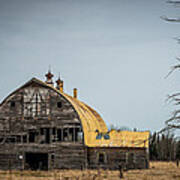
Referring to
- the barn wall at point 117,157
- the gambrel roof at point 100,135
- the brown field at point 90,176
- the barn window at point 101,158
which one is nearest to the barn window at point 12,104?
the gambrel roof at point 100,135

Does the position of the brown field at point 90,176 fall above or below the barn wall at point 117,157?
below

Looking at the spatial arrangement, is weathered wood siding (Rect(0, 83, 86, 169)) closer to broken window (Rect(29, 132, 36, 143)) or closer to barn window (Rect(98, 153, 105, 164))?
broken window (Rect(29, 132, 36, 143))

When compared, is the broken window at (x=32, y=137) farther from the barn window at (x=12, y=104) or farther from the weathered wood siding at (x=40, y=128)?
the barn window at (x=12, y=104)

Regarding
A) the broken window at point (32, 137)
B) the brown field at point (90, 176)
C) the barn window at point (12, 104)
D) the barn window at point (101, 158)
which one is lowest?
the brown field at point (90, 176)

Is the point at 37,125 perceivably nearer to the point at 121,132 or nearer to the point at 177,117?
the point at 121,132

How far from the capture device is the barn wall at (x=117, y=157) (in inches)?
1075

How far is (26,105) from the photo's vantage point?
27.7 meters

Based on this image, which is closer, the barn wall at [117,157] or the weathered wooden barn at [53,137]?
the weathered wooden barn at [53,137]

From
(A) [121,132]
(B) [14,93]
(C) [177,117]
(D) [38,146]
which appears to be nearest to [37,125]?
(D) [38,146]

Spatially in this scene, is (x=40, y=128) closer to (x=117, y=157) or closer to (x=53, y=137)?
(x=53, y=137)

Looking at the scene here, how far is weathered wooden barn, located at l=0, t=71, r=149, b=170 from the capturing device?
26547 mm

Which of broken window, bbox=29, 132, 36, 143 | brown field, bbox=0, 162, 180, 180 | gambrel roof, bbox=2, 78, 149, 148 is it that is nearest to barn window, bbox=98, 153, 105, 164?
gambrel roof, bbox=2, 78, 149, 148

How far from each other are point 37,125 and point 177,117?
20.8 meters

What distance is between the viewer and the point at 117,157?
2750cm
